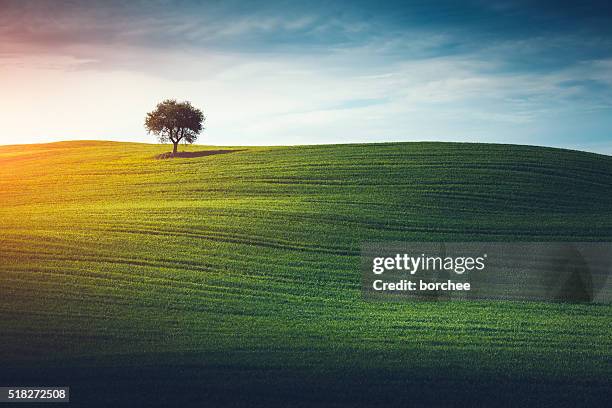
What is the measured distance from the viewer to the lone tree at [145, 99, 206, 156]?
2525 inches

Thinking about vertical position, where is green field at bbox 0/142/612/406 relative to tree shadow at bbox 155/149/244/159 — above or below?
below

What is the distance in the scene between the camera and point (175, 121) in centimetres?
6450

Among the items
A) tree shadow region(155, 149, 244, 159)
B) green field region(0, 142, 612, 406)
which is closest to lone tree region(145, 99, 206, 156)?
tree shadow region(155, 149, 244, 159)

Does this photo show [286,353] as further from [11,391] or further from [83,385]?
[11,391]

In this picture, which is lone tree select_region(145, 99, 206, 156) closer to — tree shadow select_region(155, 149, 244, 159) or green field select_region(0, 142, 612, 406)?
tree shadow select_region(155, 149, 244, 159)

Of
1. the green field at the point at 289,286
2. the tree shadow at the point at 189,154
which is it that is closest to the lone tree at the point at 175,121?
the tree shadow at the point at 189,154

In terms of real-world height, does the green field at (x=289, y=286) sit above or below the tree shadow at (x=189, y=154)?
below

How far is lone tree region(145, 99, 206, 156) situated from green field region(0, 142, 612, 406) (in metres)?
14.5

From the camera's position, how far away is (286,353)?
15.7 metres

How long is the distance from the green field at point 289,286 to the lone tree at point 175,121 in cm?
1453

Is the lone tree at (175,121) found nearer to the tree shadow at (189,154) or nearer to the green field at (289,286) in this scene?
the tree shadow at (189,154)

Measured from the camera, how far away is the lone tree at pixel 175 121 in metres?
64.1

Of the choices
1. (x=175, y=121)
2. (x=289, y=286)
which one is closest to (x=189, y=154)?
(x=175, y=121)

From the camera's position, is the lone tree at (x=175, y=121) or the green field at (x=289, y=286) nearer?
the green field at (x=289, y=286)
